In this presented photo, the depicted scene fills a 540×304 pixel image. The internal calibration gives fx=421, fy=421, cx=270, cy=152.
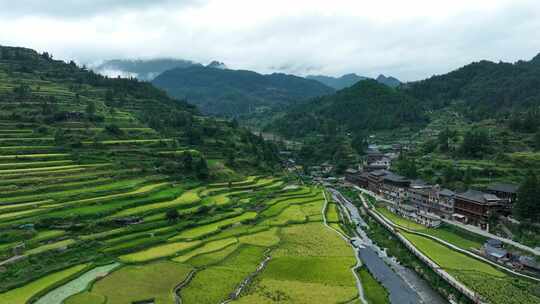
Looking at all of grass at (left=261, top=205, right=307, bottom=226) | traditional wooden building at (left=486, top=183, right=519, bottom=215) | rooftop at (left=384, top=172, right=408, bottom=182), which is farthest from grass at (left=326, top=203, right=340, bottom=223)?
traditional wooden building at (left=486, top=183, right=519, bottom=215)

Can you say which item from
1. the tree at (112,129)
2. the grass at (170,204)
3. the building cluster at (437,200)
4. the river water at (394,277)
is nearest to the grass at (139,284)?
the grass at (170,204)

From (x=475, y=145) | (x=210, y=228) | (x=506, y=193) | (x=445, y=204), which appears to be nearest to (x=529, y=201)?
(x=506, y=193)

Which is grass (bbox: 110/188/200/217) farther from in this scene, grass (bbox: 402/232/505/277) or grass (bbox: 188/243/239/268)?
grass (bbox: 402/232/505/277)

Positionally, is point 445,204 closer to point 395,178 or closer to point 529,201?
point 529,201

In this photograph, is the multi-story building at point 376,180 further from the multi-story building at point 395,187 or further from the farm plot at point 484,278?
the farm plot at point 484,278

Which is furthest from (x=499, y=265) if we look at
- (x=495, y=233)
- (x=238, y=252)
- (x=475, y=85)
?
(x=475, y=85)
